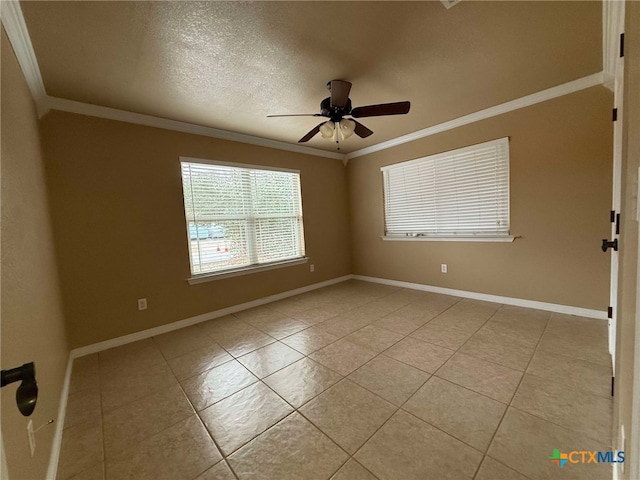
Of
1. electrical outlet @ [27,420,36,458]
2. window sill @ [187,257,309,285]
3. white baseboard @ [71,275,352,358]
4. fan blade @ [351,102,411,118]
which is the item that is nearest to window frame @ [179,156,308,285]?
window sill @ [187,257,309,285]

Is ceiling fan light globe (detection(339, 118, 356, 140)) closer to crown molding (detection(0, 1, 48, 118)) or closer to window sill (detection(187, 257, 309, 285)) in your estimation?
crown molding (detection(0, 1, 48, 118))

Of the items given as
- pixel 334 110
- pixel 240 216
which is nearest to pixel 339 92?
pixel 334 110

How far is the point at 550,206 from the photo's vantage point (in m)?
2.81

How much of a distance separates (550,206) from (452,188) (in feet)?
3.52

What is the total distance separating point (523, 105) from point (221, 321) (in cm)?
438

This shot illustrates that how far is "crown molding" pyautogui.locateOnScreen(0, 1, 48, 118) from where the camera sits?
136 cm

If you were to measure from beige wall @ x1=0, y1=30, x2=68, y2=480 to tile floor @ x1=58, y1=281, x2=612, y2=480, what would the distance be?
0.33 m

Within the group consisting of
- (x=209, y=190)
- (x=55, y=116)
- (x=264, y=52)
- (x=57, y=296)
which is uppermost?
(x=264, y=52)

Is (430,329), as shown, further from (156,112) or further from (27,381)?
(156,112)

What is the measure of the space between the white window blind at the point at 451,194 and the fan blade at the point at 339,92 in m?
1.99

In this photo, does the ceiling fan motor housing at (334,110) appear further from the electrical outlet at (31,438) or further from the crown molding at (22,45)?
the electrical outlet at (31,438)

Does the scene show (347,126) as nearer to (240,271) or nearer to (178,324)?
(240,271)

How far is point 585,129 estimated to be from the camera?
8.38ft

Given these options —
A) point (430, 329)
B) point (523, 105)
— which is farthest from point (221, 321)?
point (523, 105)
